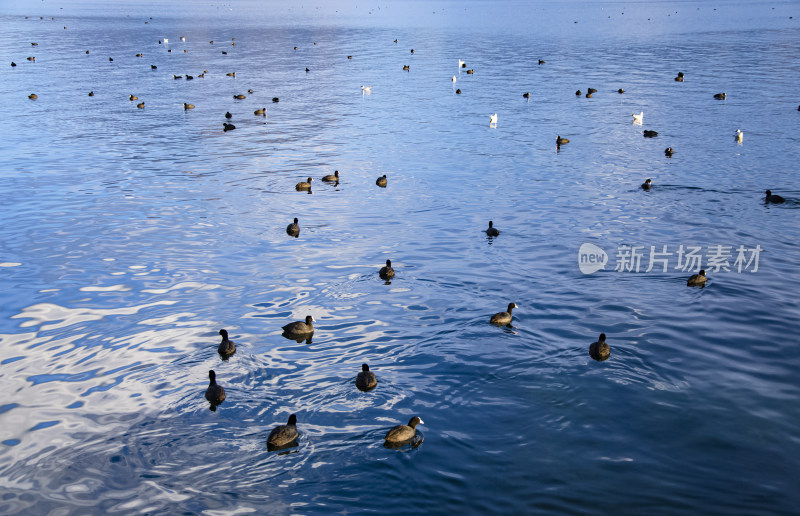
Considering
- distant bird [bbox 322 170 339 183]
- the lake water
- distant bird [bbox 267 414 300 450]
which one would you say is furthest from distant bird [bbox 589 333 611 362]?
distant bird [bbox 322 170 339 183]

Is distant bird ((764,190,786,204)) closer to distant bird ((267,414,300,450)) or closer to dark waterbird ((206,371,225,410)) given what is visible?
distant bird ((267,414,300,450))

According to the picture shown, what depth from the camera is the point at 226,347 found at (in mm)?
20047

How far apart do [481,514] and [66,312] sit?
647 inches

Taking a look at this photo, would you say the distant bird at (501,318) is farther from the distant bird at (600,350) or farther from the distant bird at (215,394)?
the distant bird at (215,394)

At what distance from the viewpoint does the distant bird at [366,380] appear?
18.2m

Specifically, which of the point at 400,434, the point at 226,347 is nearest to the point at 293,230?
the point at 226,347

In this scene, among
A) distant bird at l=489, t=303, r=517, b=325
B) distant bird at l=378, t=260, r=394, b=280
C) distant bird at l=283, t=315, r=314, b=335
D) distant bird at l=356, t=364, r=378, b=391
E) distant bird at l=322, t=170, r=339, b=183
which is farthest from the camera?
distant bird at l=322, t=170, r=339, b=183

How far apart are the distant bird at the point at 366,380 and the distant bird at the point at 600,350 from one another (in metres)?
6.59

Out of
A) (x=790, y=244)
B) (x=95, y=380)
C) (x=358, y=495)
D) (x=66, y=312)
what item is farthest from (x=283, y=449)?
(x=790, y=244)

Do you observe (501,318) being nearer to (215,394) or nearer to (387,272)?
(387,272)

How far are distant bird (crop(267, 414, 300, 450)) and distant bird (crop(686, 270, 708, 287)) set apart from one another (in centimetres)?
1607

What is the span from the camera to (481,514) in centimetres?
1408

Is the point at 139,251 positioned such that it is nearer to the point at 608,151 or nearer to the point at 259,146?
the point at 259,146

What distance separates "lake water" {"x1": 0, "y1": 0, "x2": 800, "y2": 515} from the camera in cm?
1522
